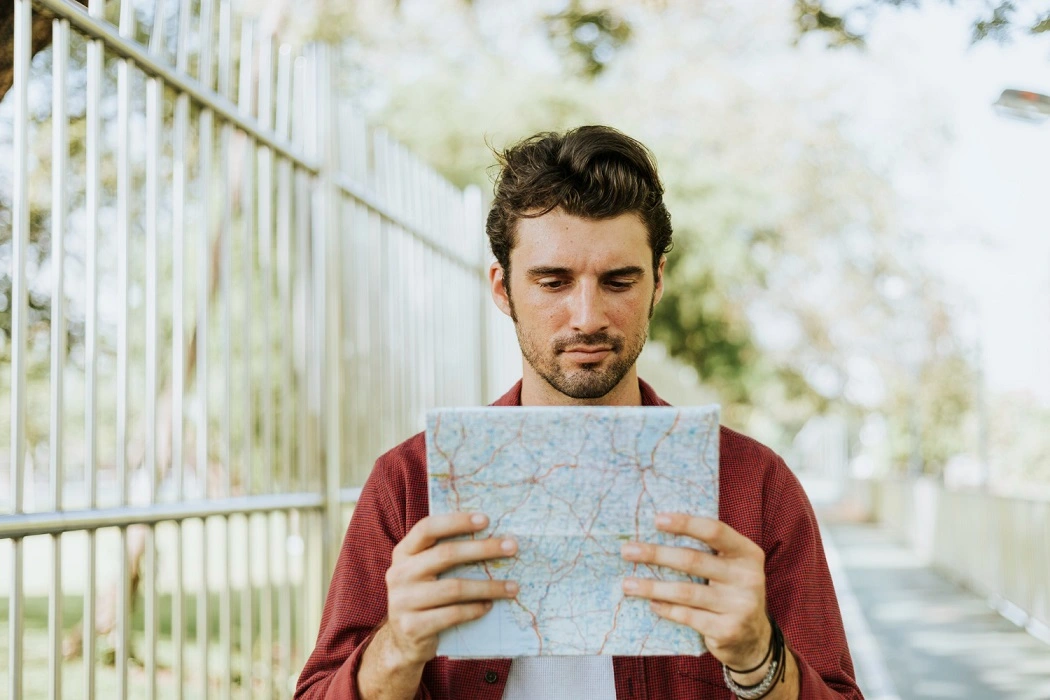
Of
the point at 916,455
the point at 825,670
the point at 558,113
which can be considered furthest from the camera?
the point at 916,455

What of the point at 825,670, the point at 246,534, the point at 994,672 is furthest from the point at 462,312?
the point at 994,672

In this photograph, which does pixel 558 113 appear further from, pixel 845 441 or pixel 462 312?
pixel 845 441

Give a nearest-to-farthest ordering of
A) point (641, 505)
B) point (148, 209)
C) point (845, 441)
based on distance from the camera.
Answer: point (641, 505)
point (148, 209)
point (845, 441)

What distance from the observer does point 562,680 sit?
2236 millimetres

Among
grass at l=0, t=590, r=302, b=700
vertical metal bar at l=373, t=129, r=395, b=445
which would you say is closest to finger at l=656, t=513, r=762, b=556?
grass at l=0, t=590, r=302, b=700

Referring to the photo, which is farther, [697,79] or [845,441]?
[845,441]

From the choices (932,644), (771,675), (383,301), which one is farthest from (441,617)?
(932,644)

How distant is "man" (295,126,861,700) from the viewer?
2.16 m

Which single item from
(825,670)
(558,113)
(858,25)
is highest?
(558,113)

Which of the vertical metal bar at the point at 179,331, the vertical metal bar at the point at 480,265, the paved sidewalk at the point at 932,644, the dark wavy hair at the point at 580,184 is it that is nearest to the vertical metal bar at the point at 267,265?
the vertical metal bar at the point at 179,331

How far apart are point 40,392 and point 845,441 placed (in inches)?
1980

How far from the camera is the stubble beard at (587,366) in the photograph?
90.4 inches

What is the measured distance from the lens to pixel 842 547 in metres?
22.7

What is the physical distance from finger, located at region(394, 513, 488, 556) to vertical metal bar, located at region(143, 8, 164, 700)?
4.70ft
